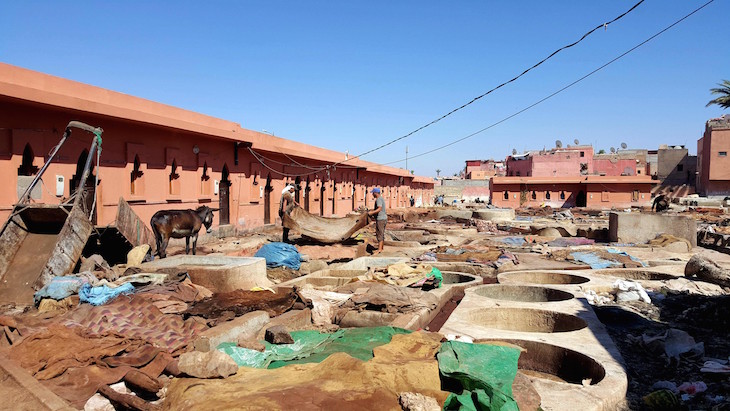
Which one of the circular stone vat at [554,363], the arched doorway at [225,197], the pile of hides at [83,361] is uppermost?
the arched doorway at [225,197]

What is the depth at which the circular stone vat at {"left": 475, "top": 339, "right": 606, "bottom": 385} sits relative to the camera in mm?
5309

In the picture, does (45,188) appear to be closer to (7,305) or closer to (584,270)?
(7,305)

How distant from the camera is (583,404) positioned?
4.00 meters

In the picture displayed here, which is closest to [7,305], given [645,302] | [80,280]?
[80,280]

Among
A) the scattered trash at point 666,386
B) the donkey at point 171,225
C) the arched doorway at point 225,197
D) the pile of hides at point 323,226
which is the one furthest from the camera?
the arched doorway at point 225,197

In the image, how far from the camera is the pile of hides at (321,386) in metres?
3.52

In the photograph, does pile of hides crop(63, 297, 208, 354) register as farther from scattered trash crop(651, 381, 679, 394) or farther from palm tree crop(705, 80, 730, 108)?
palm tree crop(705, 80, 730, 108)

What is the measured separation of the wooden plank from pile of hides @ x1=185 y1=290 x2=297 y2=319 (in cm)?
348

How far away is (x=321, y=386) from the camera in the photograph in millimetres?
3799

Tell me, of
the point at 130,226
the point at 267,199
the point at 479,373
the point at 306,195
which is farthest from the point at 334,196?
the point at 479,373

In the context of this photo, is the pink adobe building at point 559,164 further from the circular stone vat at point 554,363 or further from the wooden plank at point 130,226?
the circular stone vat at point 554,363

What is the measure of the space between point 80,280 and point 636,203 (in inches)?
1724

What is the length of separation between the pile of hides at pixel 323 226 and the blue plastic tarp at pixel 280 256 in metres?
3.28

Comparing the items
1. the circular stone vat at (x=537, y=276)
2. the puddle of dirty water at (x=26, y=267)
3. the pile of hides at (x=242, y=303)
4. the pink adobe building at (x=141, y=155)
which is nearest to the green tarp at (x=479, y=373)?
the pile of hides at (x=242, y=303)
